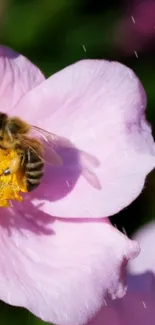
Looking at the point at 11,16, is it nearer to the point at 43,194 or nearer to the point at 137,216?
the point at 137,216

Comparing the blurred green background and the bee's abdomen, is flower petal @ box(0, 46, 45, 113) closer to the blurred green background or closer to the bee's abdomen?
the bee's abdomen

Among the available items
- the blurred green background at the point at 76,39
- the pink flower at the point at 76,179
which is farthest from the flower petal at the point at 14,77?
the blurred green background at the point at 76,39

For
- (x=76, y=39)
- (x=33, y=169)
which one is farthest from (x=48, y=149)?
(x=76, y=39)

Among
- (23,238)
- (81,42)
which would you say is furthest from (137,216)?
(23,238)

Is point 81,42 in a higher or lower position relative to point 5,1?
lower

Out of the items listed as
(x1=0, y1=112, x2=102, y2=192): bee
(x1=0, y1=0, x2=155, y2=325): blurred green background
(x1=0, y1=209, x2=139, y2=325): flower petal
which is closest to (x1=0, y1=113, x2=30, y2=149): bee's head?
(x1=0, y1=112, x2=102, y2=192): bee

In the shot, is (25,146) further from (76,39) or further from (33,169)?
(76,39)
